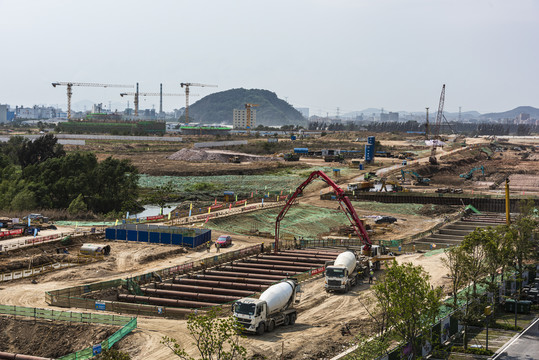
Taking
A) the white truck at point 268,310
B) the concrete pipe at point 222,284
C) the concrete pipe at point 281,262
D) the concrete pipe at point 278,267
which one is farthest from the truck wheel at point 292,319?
the concrete pipe at point 281,262

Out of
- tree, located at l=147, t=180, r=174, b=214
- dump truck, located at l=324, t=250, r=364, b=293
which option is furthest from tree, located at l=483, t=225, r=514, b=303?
tree, located at l=147, t=180, r=174, b=214

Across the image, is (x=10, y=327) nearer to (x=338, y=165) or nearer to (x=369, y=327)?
(x=369, y=327)

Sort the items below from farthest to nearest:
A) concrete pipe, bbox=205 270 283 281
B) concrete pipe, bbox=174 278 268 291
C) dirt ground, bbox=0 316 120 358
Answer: concrete pipe, bbox=205 270 283 281, concrete pipe, bbox=174 278 268 291, dirt ground, bbox=0 316 120 358

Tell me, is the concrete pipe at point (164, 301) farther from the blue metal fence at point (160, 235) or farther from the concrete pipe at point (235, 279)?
the blue metal fence at point (160, 235)

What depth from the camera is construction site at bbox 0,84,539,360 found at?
33000 millimetres

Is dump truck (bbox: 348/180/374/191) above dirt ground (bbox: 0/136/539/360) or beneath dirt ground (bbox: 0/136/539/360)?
above

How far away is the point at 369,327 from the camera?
34.7m

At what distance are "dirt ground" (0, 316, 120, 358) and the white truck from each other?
711 centimetres

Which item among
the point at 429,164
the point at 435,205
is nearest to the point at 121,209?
the point at 435,205

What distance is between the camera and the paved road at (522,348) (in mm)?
31420

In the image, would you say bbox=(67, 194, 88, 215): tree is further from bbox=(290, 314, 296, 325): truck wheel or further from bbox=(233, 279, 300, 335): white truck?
bbox=(233, 279, 300, 335): white truck

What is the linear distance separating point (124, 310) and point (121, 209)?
49.4m

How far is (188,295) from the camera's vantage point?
138ft

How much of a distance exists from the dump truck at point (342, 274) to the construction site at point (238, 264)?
99 millimetres
